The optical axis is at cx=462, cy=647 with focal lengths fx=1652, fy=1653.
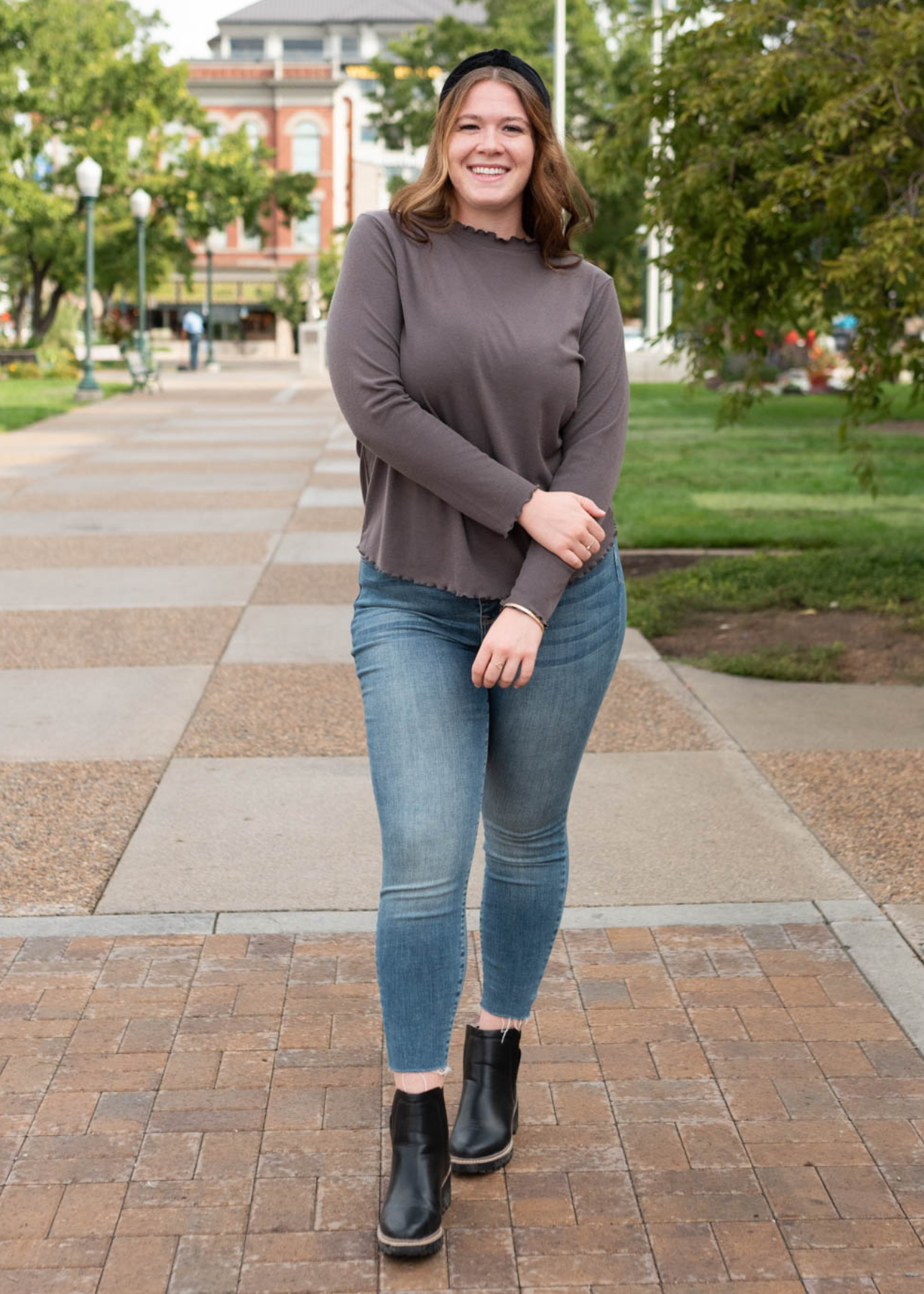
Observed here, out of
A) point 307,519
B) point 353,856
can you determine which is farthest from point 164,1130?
point 307,519

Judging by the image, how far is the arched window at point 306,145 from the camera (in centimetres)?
7562

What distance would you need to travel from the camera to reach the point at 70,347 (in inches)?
1628

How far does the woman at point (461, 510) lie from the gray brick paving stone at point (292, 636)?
4.60 metres

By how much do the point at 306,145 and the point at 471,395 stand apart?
→ 252ft

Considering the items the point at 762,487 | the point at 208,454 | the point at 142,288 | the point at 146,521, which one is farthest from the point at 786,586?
the point at 142,288

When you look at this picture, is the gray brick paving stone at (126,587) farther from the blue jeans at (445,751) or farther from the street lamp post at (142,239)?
the street lamp post at (142,239)

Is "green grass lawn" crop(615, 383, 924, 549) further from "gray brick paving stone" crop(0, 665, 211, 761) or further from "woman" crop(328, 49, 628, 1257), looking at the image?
"woman" crop(328, 49, 628, 1257)

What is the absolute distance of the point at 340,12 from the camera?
119m

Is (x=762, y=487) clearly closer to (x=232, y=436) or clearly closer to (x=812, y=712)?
(x=812, y=712)

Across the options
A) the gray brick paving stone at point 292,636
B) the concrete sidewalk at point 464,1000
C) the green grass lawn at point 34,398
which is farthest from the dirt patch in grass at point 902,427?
the concrete sidewalk at point 464,1000

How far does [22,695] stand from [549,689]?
4.48 meters

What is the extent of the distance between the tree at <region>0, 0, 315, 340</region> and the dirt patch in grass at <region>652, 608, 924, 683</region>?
2778cm

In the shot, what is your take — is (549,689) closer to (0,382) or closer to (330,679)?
(330,679)

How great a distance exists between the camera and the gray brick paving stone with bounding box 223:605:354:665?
298 inches
